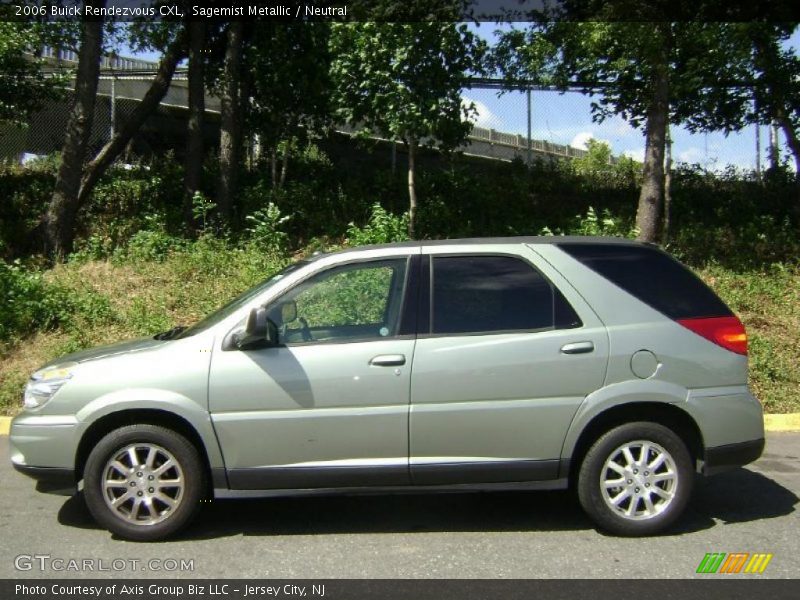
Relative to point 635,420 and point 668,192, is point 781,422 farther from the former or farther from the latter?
point 668,192

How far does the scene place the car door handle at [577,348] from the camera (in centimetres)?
505

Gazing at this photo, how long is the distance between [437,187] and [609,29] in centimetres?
459

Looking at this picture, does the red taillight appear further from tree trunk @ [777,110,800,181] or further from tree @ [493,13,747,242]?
tree trunk @ [777,110,800,181]

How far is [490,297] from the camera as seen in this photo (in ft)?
17.2

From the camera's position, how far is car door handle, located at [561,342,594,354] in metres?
5.05

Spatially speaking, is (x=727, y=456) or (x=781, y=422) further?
(x=781, y=422)

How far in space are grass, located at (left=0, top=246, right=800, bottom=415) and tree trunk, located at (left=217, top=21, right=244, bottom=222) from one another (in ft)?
4.40

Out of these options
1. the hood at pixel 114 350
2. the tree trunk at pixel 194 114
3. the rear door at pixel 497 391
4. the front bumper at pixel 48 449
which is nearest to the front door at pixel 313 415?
the rear door at pixel 497 391

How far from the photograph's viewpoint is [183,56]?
15.0m

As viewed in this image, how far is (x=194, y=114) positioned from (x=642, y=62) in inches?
294

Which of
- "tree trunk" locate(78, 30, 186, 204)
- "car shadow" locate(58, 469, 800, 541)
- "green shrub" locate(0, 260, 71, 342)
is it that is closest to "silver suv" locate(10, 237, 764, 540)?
"car shadow" locate(58, 469, 800, 541)

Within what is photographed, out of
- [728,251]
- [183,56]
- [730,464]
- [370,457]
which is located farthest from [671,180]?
[370,457]

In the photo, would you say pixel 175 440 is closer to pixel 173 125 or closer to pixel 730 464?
pixel 730 464
